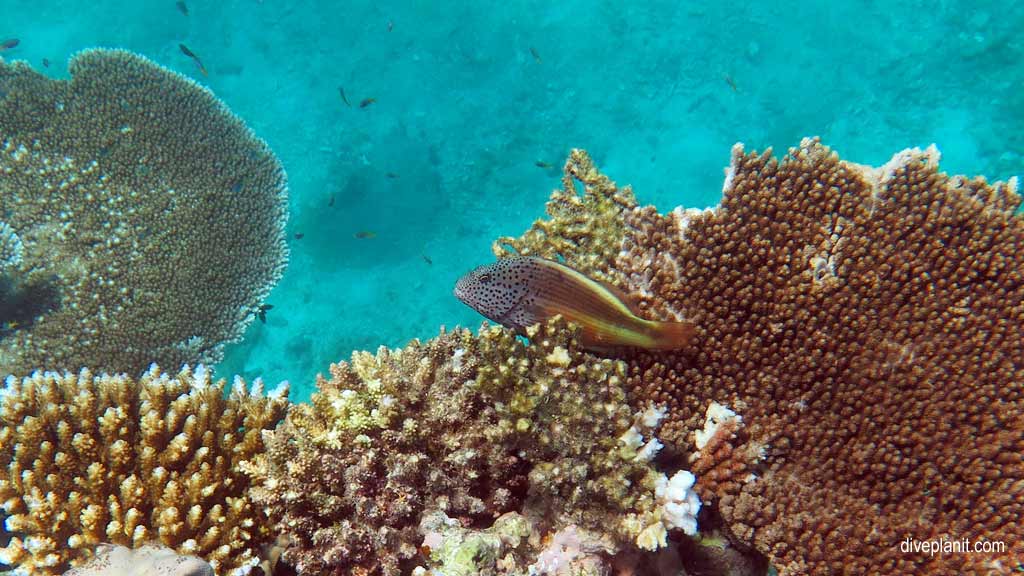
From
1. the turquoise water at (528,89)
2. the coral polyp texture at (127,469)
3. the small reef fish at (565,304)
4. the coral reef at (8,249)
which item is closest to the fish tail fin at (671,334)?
the small reef fish at (565,304)

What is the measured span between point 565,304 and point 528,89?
22.8 meters

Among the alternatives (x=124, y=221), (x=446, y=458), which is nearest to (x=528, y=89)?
(x=124, y=221)

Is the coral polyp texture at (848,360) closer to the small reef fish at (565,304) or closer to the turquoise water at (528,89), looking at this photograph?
the small reef fish at (565,304)

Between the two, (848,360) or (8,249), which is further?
(8,249)

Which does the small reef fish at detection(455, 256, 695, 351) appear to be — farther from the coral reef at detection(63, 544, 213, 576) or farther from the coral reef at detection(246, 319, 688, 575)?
the coral reef at detection(63, 544, 213, 576)

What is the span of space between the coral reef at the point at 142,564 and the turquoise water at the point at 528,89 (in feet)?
53.6

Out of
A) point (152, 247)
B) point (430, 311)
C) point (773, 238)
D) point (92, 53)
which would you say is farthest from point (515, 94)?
point (773, 238)

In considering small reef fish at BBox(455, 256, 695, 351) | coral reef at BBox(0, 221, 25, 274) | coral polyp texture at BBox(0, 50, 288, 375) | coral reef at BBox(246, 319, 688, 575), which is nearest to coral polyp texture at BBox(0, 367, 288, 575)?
coral reef at BBox(246, 319, 688, 575)

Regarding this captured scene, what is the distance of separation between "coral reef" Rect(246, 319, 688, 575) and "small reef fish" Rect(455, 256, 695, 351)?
12.0 inches

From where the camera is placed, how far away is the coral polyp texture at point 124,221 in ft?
25.0

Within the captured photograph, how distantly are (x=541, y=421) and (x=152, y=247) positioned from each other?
8079mm

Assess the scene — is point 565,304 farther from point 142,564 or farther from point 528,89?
point 528,89

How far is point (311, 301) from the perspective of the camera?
17219 millimetres

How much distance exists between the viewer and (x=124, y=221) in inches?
328
